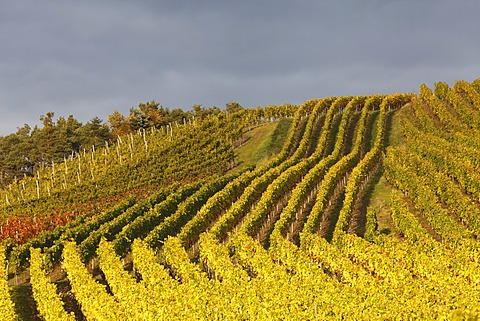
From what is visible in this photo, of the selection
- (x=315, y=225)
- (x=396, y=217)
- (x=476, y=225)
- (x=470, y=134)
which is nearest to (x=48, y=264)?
(x=315, y=225)

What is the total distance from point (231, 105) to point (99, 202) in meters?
82.7

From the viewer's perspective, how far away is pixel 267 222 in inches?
1940

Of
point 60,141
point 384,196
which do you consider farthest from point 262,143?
point 60,141

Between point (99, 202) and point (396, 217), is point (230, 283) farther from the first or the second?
point (99, 202)

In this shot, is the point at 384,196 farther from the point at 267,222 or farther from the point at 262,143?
the point at 262,143

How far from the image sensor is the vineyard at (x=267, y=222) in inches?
1046

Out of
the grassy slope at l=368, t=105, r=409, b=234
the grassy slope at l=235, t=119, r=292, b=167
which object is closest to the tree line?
the grassy slope at l=235, t=119, r=292, b=167

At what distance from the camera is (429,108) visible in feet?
286

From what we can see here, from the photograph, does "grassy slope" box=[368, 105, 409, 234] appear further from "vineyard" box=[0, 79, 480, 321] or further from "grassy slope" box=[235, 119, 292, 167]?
"grassy slope" box=[235, 119, 292, 167]

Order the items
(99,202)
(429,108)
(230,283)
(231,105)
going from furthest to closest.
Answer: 1. (231,105)
2. (429,108)
3. (99,202)
4. (230,283)

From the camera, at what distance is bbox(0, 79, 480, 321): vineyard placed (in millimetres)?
26562

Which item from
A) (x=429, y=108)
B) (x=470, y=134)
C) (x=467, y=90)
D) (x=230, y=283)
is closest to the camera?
(x=230, y=283)

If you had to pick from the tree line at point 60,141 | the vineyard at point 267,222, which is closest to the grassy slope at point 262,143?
the vineyard at point 267,222

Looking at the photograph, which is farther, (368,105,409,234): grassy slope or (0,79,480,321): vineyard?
(368,105,409,234): grassy slope
